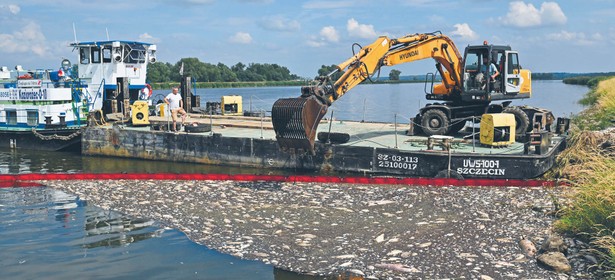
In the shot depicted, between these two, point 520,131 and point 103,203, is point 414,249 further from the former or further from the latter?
point 520,131

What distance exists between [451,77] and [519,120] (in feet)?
9.69

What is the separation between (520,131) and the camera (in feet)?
67.6

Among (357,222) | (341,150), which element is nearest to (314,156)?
(341,150)

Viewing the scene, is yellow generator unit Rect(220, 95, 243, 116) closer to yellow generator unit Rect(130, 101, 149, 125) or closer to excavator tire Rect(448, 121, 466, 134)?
yellow generator unit Rect(130, 101, 149, 125)

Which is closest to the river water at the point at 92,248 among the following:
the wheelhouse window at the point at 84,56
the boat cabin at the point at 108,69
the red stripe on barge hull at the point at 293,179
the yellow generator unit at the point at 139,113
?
the red stripe on barge hull at the point at 293,179

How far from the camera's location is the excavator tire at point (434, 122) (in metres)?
21.1

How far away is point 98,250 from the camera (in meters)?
11.4

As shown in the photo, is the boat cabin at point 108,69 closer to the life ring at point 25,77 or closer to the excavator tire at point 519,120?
the life ring at point 25,77

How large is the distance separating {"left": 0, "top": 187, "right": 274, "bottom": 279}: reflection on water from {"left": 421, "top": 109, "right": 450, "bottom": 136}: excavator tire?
1187cm

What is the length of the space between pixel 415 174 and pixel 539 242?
8.53 metres

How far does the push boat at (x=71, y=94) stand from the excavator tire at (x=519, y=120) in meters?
19.3

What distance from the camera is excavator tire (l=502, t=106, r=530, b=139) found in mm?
20266

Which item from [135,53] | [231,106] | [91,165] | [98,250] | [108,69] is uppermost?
[135,53]

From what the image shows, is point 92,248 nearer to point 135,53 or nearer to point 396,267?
point 396,267
